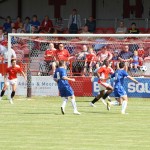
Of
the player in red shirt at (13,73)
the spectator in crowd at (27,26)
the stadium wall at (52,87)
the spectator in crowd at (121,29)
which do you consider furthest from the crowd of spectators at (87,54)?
the spectator in crowd at (27,26)

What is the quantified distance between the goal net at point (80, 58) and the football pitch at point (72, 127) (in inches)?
114

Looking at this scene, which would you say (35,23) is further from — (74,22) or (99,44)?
(99,44)

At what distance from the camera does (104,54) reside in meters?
31.5

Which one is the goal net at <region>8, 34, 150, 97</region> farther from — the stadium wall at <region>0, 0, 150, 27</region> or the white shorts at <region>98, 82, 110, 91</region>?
the stadium wall at <region>0, 0, 150, 27</region>

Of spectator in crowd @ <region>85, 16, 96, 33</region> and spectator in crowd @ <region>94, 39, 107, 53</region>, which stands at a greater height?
spectator in crowd @ <region>85, 16, 96, 33</region>

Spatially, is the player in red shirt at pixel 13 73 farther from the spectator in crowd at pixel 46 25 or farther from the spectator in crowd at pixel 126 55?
the spectator in crowd at pixel 46 25

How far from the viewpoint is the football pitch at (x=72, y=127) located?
53.6 ft

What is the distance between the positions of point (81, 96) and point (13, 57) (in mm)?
3167

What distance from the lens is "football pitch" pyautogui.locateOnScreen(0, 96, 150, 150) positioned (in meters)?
16.3

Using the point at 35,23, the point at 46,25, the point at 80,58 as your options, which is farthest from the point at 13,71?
the point at 35,23

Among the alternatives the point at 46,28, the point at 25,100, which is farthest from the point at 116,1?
the point at 25,100

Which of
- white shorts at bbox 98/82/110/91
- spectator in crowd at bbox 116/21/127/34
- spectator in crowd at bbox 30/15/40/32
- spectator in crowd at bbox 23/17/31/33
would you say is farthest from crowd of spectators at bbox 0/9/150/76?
spectator in crowd at bbox 30/15/40/32

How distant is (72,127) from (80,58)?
12.2 meters

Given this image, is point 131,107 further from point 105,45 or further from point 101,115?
point 105,45
